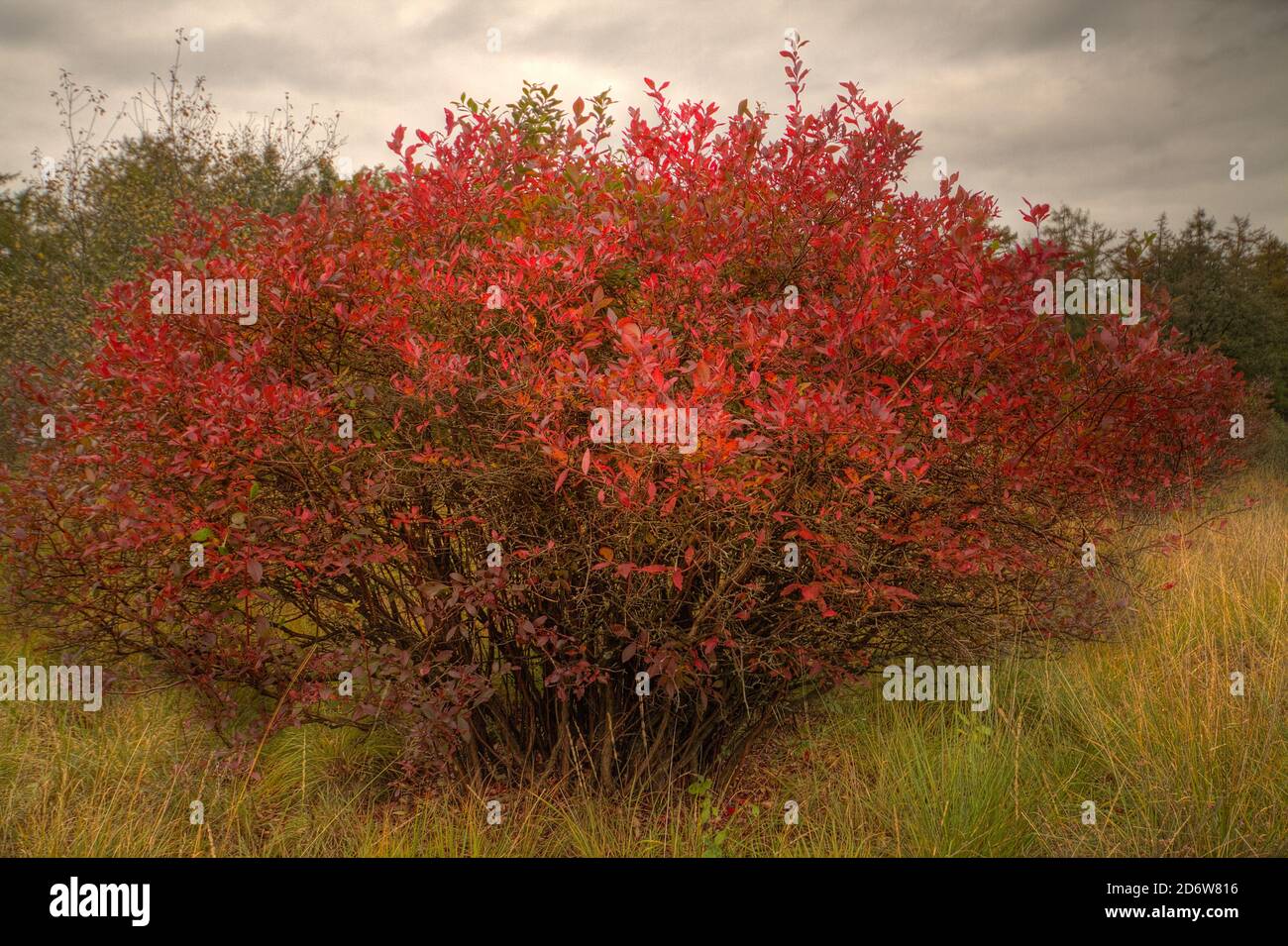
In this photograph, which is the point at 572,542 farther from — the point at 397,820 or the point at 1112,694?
the point at 1112,694

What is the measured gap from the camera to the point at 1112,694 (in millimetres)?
4688

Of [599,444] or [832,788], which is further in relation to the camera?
[832,788]

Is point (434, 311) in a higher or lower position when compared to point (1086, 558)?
higher

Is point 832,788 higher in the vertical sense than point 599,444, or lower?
lower

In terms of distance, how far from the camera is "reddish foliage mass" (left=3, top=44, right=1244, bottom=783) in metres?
3.29

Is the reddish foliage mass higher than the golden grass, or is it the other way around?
the reddish foliage mass

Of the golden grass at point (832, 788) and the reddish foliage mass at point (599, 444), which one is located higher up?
the reddish foliage mass at point (599, 444)

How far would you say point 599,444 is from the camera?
10.7ft

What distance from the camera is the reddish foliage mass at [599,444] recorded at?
10.8 feet

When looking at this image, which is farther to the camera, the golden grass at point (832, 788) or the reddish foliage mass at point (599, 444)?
the golden grass at point (832, 788)

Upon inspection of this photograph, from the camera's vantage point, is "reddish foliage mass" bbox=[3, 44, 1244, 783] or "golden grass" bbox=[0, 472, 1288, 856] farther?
"golden grass" bbox=[0, 472, 1288, 856]

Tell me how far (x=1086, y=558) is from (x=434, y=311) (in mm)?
3068

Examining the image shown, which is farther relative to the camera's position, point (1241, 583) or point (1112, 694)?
point (1241, 583)
